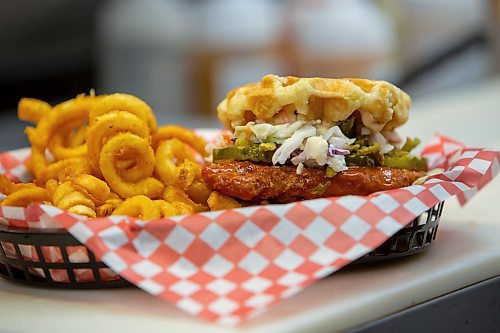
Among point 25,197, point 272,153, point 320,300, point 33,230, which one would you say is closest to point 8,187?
point 25,197

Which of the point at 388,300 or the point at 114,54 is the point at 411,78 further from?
the point at 388,300

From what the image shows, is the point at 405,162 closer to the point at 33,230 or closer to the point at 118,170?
the point at 118,170

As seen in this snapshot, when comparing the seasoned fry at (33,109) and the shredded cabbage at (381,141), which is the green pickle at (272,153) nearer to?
the shredded cabbage at (381,141)

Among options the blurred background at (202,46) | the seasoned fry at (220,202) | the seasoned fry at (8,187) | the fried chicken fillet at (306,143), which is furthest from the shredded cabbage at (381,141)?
the blurred background at (202,46)

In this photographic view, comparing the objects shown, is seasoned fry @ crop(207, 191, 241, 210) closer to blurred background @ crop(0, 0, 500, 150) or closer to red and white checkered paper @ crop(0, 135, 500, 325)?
red and white checkered paper @ crop(0, 135, 500, 325)

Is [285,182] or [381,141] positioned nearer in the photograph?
[285,182]

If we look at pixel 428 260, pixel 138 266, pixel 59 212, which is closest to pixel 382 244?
pixel 428 260
